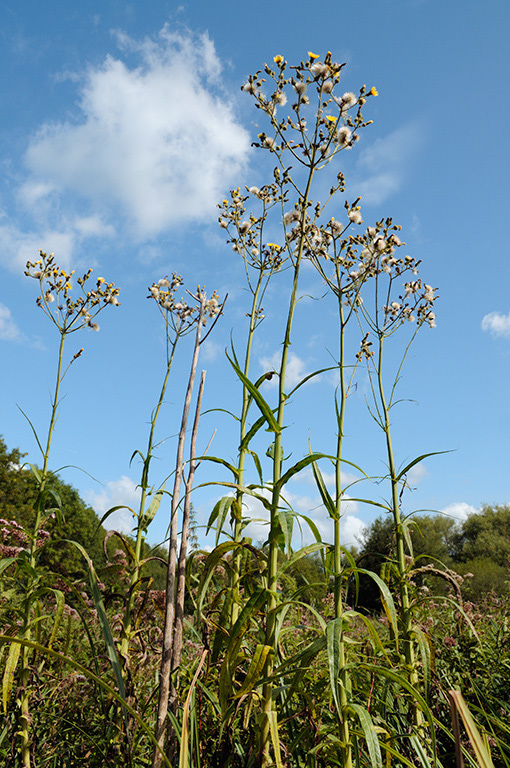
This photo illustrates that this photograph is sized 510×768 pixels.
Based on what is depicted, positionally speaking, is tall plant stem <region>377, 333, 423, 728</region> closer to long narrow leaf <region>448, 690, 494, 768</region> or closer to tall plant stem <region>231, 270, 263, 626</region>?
tall plant stem <region>231, 270, 263, 626</region>

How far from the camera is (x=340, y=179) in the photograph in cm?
239

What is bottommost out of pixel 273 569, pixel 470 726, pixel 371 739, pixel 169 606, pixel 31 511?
pixel 371 739

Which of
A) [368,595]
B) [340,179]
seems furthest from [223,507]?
[368,595]

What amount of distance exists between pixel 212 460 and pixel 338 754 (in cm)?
102

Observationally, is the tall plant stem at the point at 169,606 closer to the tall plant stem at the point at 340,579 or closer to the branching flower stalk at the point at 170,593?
the branching flower stalk at the point at 170,593

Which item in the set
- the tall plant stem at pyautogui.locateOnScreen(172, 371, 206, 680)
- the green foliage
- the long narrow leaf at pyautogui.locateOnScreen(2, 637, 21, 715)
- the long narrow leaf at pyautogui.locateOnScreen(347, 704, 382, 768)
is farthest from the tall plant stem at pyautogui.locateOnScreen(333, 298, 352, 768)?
the green foliage

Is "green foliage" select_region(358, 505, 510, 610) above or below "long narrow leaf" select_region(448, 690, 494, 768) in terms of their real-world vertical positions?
above

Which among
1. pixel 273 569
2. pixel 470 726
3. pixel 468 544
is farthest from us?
pixel 468 544

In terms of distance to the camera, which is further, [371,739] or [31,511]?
[31,511]

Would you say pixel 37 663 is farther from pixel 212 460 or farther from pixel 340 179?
pixel 340 179

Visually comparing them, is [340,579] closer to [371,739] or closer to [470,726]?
[371,739]

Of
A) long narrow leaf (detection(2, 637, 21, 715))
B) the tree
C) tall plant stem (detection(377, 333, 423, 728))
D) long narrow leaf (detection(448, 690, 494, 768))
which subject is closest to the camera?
long narrow leaf (detection(448, 690, 494, 768))

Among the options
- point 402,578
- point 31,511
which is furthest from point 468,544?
point 402,578

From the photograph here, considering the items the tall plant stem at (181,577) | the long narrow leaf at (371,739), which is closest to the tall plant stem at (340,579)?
the long narrow leaf at (371,739)
